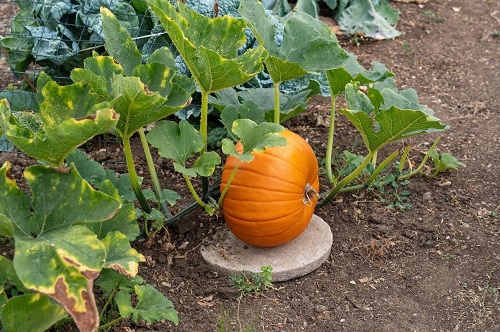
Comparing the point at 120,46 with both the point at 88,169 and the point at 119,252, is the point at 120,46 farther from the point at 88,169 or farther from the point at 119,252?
the point at 119,252

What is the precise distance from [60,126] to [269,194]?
3.50 feet

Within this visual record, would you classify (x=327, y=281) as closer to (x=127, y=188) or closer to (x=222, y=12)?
(x=127, y=188)

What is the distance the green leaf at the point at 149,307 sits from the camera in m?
2.39

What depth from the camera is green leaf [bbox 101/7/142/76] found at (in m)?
2.82

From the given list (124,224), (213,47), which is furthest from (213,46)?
(124,224)

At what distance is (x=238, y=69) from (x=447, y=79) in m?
2.54

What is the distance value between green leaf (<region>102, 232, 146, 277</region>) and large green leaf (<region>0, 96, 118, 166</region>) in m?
0.30

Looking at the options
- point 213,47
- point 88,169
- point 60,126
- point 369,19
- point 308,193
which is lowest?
point 369,19

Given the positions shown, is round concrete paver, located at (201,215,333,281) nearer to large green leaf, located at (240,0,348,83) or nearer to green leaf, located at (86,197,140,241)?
green leaf, located at (86,197,140,241)

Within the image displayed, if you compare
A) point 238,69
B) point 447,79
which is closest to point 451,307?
point 238,69

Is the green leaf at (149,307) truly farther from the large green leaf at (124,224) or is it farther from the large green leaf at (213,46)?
the large green leaf at (213,46)

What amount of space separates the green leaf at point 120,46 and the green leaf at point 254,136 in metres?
0.48

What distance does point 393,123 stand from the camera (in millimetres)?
2879

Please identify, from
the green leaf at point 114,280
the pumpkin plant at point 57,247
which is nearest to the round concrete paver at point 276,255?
the green leaf at point 114,280
